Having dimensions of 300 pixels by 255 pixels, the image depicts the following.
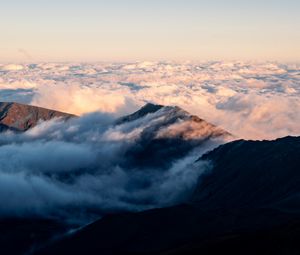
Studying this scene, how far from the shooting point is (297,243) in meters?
198

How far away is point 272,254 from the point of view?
19675 centimetres

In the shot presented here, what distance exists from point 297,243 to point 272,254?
1098cm
